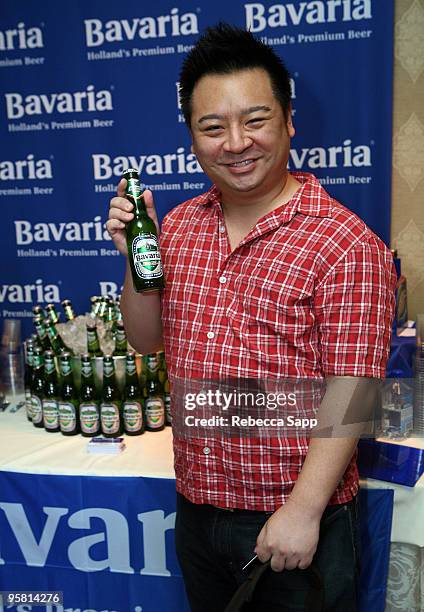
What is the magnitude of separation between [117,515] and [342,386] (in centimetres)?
94

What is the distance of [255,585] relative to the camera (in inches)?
46.2

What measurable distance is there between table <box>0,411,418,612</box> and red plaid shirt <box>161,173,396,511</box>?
0.45 m

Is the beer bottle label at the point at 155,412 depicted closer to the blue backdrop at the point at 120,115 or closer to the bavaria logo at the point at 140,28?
the blue backdrop at the point at 120,115

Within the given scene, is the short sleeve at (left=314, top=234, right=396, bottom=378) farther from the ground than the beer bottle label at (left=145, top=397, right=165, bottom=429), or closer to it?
farther from the ground

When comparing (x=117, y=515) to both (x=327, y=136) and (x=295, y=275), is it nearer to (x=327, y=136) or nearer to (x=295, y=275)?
(x=295, y=275)

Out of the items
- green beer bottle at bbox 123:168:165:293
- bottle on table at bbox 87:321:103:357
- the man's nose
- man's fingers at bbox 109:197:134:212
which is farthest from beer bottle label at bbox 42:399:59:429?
the man's nose

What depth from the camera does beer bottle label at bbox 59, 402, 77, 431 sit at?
2008mm

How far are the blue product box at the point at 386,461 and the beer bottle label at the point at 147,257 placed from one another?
0.76 metres

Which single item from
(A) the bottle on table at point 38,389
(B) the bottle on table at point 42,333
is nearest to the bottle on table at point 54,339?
(B) the bottle on table at point 42,333

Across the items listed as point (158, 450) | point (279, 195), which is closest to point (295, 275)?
point (279, 195)

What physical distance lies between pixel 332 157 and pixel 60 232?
43.6 inches

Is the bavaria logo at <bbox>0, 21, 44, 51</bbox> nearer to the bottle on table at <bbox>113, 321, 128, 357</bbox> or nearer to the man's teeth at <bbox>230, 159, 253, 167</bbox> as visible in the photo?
the bottle on table at <bbox>113, 321, 128, 357</bbox>

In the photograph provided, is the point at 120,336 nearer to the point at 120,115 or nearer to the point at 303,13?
the point at 120,115

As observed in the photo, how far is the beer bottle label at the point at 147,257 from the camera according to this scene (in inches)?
52.2
